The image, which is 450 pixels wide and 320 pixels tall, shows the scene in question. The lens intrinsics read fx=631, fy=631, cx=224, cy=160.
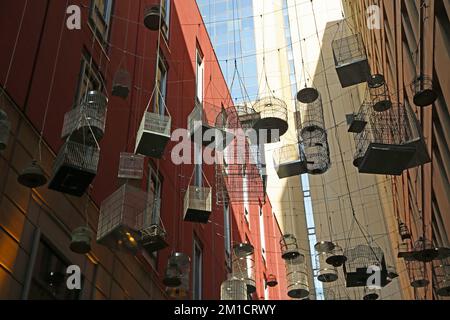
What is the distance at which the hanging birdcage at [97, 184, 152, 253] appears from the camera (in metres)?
8.74

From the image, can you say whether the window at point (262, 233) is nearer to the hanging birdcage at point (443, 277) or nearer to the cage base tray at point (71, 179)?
the hanging birdcage at point (443, 277)

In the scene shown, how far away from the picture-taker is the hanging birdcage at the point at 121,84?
1046cm

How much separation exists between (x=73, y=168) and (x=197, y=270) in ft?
27.5

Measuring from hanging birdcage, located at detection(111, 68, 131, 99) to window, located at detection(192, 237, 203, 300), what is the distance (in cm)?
521

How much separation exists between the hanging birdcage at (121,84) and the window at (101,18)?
0.76 metres

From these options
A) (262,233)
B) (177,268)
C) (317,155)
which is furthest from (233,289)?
(262,233)

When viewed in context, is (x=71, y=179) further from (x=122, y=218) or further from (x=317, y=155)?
(x=317, y=155)

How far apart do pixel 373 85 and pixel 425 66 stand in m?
1.45

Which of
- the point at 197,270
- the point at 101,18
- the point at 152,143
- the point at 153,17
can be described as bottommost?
the point at 152,143

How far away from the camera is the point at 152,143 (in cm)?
902
